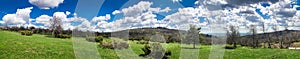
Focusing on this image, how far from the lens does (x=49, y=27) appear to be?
81062 millimetres

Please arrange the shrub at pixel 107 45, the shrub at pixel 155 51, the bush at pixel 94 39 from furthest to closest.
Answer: the bush at pixel 94 39 → the shrub at pixel 107 45 → the shrub at pixel 155 51

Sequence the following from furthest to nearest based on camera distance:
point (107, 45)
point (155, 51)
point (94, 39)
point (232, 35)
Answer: point (232, 35) < point (94, 39) < point (107, 45) < point (155, 51)

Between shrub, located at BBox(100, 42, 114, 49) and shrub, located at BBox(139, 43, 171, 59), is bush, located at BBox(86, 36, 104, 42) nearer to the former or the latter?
shrub, located at BBox(100, 42, 114, 49)

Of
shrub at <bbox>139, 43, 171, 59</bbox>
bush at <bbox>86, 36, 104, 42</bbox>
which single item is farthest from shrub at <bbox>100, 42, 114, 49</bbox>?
shrub at <bbox>139, 43, 171, 59</bbox>

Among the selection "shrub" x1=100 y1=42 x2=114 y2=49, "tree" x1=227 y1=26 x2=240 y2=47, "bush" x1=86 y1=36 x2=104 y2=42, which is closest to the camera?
"shrub" x1=100 y1=42 x2=114 y2=49

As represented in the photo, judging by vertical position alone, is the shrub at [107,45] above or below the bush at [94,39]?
below

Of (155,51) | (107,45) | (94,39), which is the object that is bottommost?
(155,51)

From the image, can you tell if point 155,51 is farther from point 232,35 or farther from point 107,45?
point 232,35

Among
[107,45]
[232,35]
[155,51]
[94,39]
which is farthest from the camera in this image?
[232,35]

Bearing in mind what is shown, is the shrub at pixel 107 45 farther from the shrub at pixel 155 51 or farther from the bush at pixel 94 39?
the shrub at pixel 155 51

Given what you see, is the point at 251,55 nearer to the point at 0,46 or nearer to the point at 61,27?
the point at 0,46

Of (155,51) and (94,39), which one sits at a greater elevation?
(94,39)

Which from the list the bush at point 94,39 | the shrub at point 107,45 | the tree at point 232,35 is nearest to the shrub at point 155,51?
the shrub at point 107,45

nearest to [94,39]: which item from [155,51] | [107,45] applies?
[107,45]
